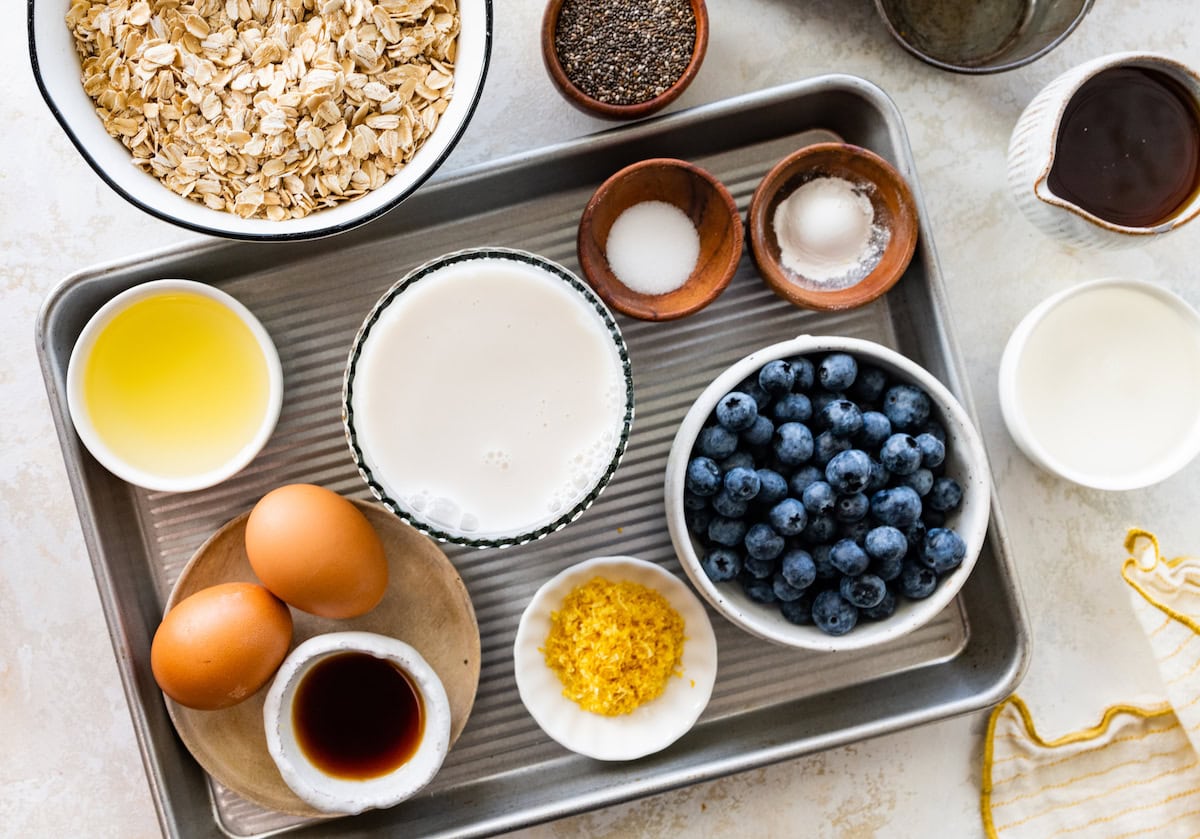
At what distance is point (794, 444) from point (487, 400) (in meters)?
0.34


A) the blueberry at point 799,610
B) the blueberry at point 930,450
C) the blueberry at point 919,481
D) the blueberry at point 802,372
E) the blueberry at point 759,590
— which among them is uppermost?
the blueberry at point 802,372

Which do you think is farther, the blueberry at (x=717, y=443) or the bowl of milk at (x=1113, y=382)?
the bowl of milk at (x=1113, y=382)

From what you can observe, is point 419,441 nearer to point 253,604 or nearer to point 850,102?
point 253,604

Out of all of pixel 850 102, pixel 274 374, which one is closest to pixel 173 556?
pixel 274 374

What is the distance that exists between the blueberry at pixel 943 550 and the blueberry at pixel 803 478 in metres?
0.14

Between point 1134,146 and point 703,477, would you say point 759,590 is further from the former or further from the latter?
point 1134,146

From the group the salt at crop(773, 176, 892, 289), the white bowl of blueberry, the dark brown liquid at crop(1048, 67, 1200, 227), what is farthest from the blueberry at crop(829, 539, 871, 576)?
the dark brown liquid at crop(1048, 67, 1200, 227)

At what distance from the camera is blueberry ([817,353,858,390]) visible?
3.50ft

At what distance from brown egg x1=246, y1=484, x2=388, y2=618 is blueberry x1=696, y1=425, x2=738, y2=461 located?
39 centimetres

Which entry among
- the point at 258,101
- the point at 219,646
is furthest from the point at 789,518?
the point at 258,101

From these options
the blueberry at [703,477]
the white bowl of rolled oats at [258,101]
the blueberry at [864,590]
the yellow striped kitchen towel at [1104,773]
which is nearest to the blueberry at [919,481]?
the blueberry at [864,590]

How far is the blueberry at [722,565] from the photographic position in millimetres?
1074

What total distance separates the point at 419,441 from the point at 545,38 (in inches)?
20.3

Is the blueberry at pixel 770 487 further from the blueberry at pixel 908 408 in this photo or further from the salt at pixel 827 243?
the salt at pixel 827 243
